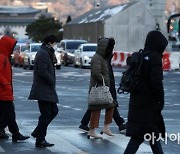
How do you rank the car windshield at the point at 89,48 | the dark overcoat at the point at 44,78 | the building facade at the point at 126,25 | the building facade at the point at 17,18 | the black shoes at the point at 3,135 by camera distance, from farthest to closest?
the building facade at the point at 17,18
the building facade at the point at 126,25
the car windshield at the point at 89,48
the black shoes at the point at 3,135
the dark overcoat at the point at 44,78

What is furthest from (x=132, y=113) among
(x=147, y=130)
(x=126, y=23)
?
(x=126, y=23)

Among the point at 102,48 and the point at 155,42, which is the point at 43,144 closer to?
the point at 102,48

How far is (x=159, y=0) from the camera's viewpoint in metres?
83.5

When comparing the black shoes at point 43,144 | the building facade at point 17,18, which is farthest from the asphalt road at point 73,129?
the building facade at point 17,18

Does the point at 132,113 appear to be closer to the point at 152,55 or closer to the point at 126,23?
the point at 152,55

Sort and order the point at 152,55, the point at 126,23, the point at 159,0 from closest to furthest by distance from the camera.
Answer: the point at 152,55 → the point at 126,23 → the point at 159,0

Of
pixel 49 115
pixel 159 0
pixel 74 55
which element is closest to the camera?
pixel 49 115

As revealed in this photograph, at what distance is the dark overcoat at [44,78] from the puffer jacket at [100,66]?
1.02m

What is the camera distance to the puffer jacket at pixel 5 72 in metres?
14.1

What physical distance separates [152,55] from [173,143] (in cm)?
391

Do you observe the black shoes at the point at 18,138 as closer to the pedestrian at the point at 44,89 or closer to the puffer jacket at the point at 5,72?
the pedestrian at the point at 44,89

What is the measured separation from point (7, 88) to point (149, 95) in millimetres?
4035

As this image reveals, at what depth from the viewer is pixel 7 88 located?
46.5 feet

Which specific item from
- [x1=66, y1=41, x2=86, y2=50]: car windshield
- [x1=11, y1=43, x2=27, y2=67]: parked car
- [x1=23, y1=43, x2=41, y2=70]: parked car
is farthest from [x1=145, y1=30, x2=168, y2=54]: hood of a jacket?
[x1=66, y1=41, x2=86, y2=50]: car windshield
